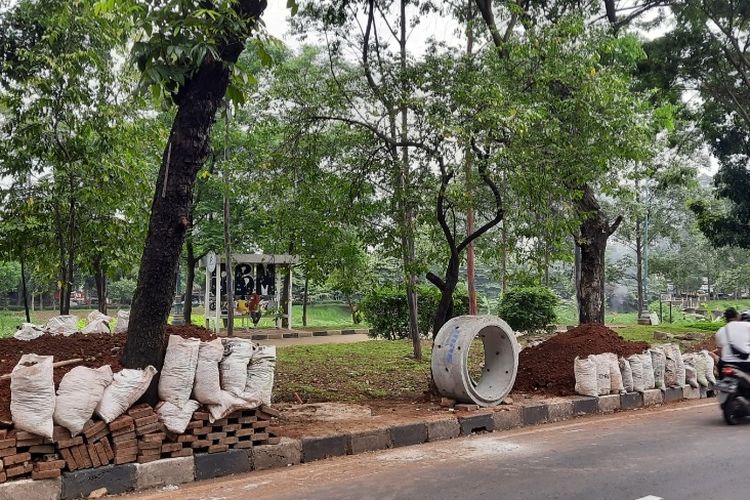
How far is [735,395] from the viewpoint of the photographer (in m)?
8.14

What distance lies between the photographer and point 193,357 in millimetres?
5961

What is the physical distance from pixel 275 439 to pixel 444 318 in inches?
164

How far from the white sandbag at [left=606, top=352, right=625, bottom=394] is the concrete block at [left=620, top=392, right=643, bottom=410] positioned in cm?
14

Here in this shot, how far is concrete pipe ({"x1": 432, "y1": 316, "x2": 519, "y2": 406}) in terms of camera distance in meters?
8.22

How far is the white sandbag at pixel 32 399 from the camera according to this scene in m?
4.96

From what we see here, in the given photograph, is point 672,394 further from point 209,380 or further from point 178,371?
point 178,371

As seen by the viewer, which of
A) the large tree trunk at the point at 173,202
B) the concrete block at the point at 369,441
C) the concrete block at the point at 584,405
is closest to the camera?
the large tree trunk at the point at 173,202

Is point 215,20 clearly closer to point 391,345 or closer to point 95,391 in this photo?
point 95,391

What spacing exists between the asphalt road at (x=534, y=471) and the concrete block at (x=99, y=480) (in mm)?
210

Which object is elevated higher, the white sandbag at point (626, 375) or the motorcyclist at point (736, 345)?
the motorcyclist at point (736, 345)

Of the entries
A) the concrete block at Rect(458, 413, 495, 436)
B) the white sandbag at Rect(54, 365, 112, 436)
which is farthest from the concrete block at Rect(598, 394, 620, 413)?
the white sandbag at Rect(54, 365, 112, 436)

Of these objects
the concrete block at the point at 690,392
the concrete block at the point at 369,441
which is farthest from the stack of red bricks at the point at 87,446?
the concrete block at the point at 690,392

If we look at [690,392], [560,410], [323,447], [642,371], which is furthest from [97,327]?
[690,392]

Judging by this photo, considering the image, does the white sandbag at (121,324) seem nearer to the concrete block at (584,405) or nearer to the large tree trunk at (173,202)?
the large tree trunk at (173,202)
